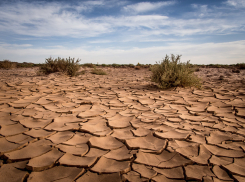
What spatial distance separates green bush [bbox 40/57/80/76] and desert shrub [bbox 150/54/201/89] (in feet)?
11.9

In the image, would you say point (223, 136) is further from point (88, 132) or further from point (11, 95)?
point (11, 95)

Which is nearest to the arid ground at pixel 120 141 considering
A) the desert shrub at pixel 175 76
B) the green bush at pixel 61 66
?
the desert shrub at pixel 175 76

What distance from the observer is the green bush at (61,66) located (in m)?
6.68

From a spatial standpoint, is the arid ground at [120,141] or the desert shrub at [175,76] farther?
the desert shrub at [175,76]

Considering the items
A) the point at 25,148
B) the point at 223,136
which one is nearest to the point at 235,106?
the point at 223,136

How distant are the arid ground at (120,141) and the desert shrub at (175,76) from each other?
4.49 ft

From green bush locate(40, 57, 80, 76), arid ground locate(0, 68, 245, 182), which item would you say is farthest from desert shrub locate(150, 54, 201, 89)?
green bush locate(40, 57, 80, 76)

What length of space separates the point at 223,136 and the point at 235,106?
4.85 ft

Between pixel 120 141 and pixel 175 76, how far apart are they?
10.4 ft

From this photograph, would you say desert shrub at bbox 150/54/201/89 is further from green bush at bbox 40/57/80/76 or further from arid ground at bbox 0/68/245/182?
green bush at bbox 40/57/80/76

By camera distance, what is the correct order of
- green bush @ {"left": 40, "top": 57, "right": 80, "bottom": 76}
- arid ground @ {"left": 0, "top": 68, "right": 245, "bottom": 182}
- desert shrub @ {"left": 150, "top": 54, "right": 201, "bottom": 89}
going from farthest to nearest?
1. green bush @ {"left": 40, "top": 57, "right": 80, "bottom": 76}
2. desert shrub @ {"left": 150, "top": 54, "right": 201, "bottom": 89}
3. arid ground @ {"left": 0, "top": 68, "right": 245, "bottom": 182}

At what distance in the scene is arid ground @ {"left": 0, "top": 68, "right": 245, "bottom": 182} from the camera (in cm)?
120

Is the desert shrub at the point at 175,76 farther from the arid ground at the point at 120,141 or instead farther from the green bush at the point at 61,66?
the green bush at the point at 61,66

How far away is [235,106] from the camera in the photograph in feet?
9.52
